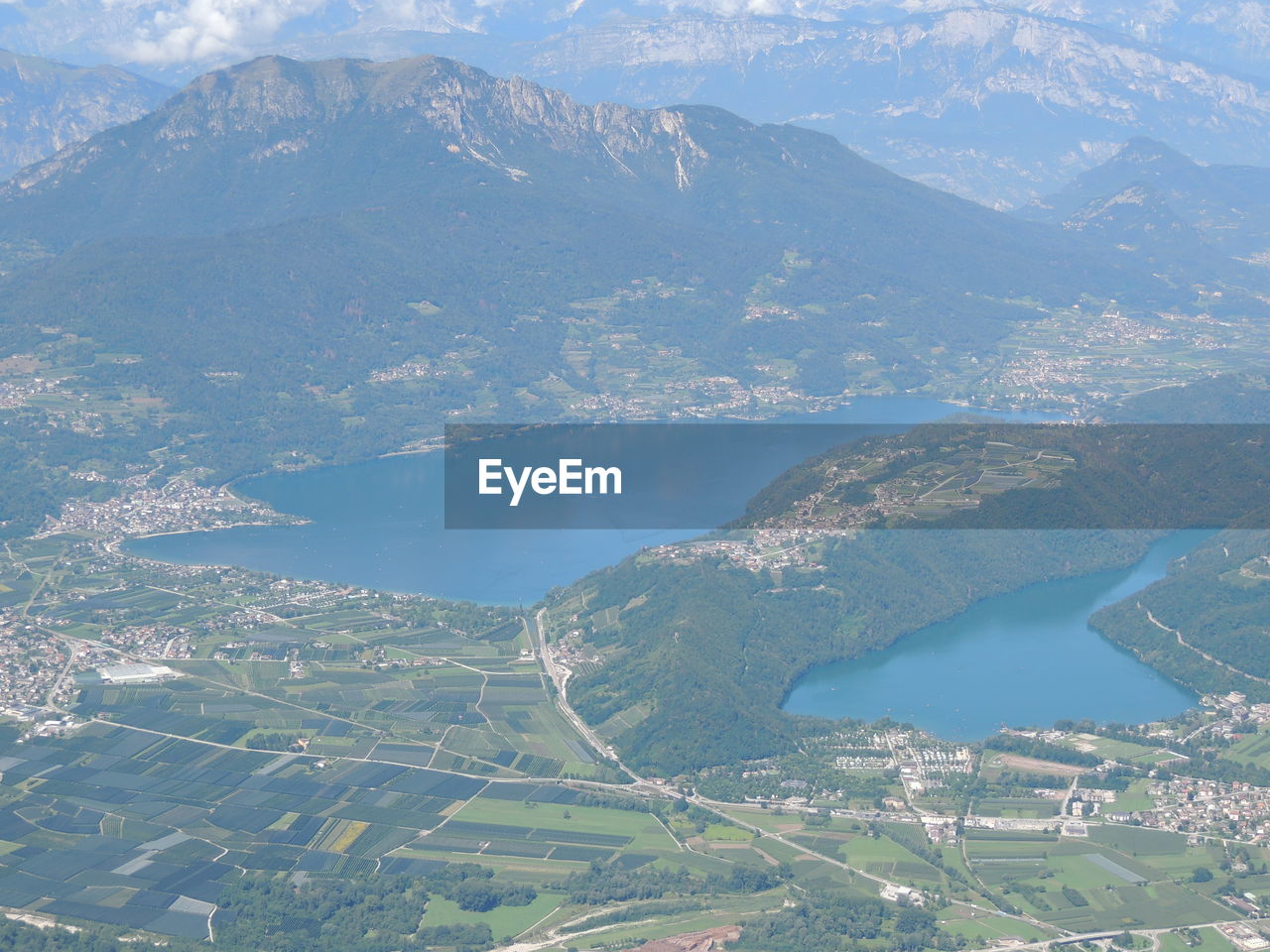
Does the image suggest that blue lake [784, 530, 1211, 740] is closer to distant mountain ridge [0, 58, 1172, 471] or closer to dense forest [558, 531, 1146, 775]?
dense forest [558, 531, 1146, 775]

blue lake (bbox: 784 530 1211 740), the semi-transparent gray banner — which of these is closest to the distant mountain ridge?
the semi-transparent gray banner

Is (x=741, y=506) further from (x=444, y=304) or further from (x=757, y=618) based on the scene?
(x=444, y=304)

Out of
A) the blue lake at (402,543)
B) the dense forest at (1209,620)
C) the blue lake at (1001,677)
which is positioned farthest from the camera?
the blue lake at (402,543)

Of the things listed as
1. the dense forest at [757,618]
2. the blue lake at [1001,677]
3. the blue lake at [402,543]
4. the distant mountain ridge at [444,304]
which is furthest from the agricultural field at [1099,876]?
the distant mountain ridge at [444,304]

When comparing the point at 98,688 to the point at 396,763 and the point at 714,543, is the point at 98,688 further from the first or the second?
the point at 714,543

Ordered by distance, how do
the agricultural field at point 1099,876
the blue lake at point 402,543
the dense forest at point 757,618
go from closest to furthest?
the agricultural field at point 1099,876 < the dense forest at point 757,618 < the blue lake at point 402,543

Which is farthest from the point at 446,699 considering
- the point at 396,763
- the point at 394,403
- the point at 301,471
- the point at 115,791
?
the point at 394,403

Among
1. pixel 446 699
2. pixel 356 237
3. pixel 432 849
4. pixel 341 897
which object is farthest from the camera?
pixel 356 237

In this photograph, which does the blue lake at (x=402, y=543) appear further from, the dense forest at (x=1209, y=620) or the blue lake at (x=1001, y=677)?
the dense forest at (x=1209, y=620)
